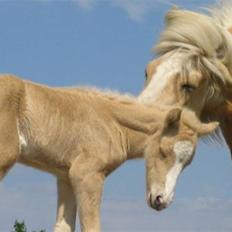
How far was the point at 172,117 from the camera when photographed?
10156mm

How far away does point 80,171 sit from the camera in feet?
31.7

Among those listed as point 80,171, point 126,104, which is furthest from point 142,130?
point 80,171

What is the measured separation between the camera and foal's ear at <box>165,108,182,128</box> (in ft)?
33.3

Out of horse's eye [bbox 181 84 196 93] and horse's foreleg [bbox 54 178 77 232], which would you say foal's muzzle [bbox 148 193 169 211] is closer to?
horse's foreleg [bbox 54 178 77 232]

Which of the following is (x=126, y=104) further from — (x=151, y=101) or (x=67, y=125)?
(x=67, y=125)

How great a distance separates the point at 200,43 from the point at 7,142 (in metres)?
2.96

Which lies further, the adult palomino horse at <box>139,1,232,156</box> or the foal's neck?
the adult palomino horse at <box>139,1,232,156</box>

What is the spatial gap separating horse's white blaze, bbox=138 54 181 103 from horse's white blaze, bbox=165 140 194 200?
2.51ft

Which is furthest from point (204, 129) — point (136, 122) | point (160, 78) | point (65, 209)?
point (65, 209)

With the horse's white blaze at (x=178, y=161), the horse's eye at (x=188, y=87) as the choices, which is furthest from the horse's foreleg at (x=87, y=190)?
the horse's eye at (x=188, y=87)

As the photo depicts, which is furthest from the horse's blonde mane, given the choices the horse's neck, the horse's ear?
the horse's ear

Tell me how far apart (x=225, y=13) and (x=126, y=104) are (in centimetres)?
253

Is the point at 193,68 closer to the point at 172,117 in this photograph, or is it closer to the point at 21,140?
the point at 172,117

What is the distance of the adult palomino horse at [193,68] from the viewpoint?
10.9 m
